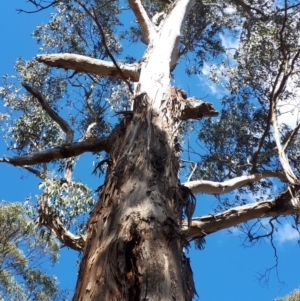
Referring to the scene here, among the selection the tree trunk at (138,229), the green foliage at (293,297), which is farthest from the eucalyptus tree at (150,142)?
the green foliage at (293,297)

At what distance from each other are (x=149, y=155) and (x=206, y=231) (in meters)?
1.90

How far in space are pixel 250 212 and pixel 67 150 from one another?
6.07 ft

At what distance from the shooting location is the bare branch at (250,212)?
4.54 meters

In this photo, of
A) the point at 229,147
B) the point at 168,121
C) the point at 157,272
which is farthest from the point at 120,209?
the point at 229,147

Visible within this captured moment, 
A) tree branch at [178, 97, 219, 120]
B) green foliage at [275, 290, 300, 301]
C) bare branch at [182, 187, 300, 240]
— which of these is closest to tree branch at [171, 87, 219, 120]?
tree branch at [178, 97, 219, 120]

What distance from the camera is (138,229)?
7.38ft

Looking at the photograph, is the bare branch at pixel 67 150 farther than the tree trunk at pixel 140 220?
Yes

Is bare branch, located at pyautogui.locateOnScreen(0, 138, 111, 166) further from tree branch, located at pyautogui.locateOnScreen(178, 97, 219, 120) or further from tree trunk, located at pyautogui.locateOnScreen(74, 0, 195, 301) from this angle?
tree branch, located at pyautogui.locateOnScreen(178, 97, 219, 120)

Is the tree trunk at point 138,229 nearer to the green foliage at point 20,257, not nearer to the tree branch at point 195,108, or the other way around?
the tree branch at point 195,108

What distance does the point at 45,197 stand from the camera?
17.6ft

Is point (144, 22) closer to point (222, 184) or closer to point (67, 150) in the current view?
point (222, 184)

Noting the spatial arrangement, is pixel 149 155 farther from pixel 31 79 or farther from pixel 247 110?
pixel 31 79

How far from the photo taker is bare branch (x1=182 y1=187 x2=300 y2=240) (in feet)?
14.9

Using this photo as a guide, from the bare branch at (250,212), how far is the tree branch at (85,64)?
54.9 inches
